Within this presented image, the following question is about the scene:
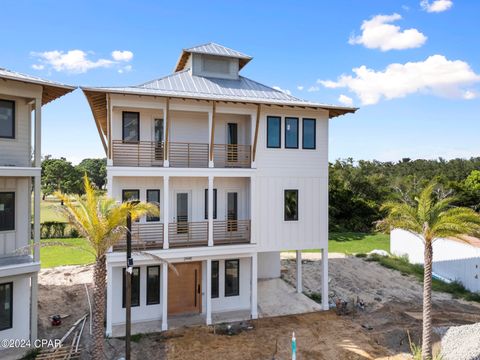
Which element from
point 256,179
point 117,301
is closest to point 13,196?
point 117,301

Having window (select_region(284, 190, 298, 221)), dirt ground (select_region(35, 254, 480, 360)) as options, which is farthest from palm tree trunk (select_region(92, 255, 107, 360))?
window (select_region(284, 190, 298, 221))

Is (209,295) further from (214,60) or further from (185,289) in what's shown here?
(214,60)

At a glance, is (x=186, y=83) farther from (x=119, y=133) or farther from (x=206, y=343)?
Result: (x=206, y=343)

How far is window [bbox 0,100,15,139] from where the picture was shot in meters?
12.7

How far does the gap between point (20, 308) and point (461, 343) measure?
50.6 feet

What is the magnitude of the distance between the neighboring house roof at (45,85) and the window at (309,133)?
9.72 m

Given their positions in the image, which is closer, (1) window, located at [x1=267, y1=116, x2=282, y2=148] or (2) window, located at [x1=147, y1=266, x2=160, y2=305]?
(2) window, located at [x1=147, y1=266, x2=160, y2=305]

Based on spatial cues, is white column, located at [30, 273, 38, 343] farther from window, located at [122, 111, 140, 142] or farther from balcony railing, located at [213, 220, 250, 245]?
balcony railing, located at [213, 220, 250, 245]

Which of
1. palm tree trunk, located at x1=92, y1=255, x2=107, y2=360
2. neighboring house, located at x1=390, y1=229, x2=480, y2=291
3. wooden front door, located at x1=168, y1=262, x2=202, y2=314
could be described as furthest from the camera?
neighboring house, located at x1=390, y1=229, x2=480, y2=291

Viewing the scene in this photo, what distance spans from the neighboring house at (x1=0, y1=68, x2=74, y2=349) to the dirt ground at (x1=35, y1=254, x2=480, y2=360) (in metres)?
1.49

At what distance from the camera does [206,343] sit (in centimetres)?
1316

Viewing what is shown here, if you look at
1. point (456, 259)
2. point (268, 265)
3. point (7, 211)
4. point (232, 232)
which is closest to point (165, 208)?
point (232, 232)

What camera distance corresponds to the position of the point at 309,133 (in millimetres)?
16781

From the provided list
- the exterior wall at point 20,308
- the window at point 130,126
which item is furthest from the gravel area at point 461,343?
the exterior wall at point 20,308
